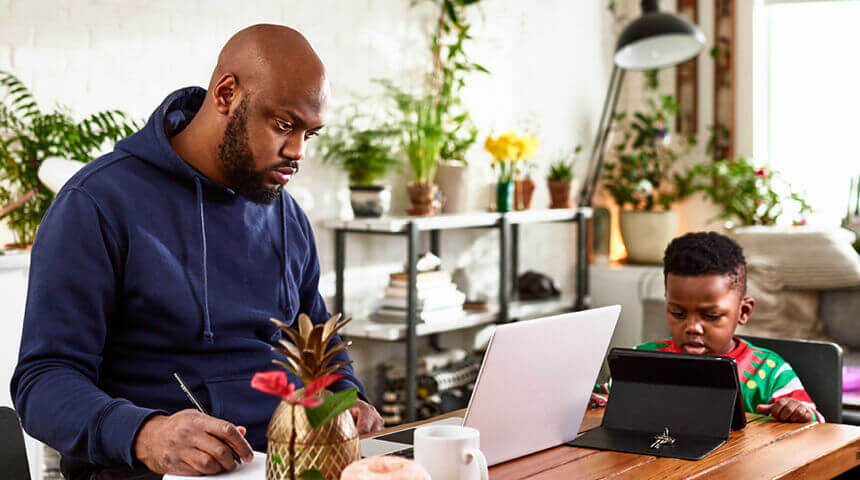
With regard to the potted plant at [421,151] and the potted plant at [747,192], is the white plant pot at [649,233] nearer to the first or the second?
the potted plant at [747,192]

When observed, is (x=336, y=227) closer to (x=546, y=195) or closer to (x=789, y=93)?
(x=546, y=195)

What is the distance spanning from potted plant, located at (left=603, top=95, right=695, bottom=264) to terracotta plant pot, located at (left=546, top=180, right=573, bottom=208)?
0.59 m

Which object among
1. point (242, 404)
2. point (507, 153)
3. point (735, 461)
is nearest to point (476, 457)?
point (735, 461)

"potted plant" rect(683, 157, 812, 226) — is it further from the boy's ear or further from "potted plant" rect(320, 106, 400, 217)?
the boy's ear

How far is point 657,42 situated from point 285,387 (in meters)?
3.75

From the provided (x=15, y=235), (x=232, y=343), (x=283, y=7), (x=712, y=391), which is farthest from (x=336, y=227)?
(x=712, y=391)

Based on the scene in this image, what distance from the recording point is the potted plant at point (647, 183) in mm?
5012

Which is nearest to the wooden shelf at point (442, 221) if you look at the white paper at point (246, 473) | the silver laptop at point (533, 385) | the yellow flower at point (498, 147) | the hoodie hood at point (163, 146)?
the yellow flower at point (498, 147)

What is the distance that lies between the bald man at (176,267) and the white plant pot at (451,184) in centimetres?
227

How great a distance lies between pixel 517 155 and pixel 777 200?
1.43 metres

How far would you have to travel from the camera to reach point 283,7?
140 inches

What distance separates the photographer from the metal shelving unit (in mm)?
3611

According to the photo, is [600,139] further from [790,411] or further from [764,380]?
[790,411]

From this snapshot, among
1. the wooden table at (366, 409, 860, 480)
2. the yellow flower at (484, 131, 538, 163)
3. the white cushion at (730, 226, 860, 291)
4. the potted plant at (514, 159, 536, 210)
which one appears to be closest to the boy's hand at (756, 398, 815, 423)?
the wooden table at (366, 409, 860, 480)
